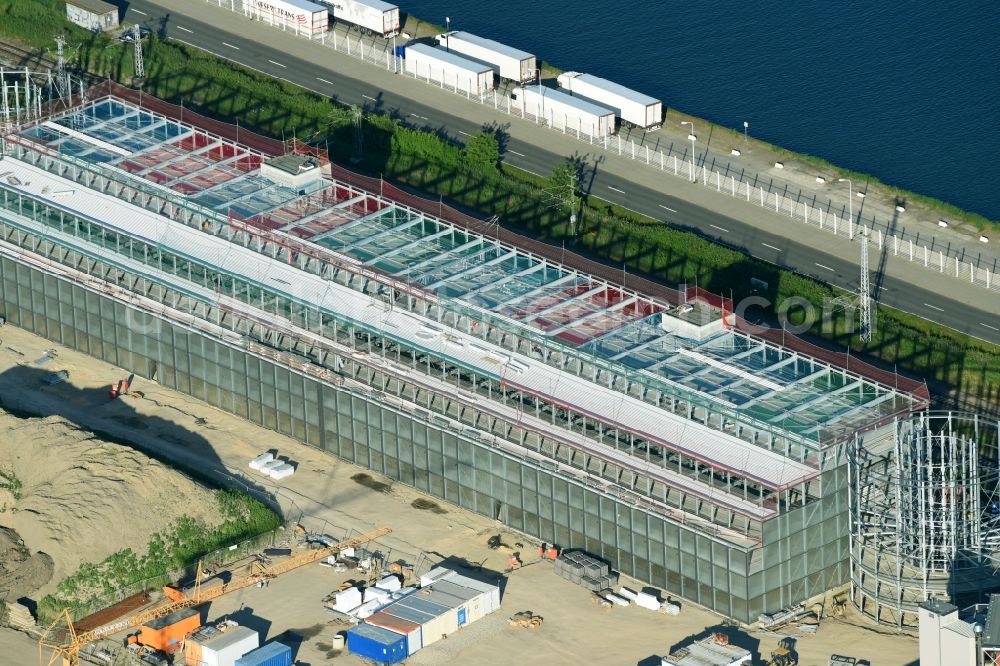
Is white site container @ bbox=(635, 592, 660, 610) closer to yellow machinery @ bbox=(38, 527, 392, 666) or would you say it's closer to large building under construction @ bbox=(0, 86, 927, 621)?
large building under construction @ bbox=(0, 86, 927, 621)

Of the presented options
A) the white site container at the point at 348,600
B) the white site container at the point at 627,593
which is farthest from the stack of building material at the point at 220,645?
the white site container at the point at 627,593

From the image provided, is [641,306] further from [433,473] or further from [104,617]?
[104,617]

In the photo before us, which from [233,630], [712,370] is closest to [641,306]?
[712,370]

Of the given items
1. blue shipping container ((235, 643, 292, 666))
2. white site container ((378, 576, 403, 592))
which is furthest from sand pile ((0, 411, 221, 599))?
blue shipping container ((235, 643, 292, 666))

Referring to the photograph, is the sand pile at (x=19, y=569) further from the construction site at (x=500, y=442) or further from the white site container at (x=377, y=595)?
the white site container at (x=377, y=595)

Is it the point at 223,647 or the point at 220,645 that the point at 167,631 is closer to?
the point at 220,645

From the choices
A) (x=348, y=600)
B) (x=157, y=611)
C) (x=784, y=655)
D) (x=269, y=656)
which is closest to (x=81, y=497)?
(x=157, y=611)

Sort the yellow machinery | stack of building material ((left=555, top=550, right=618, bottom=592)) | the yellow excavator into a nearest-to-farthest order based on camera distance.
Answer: the yellow excavator
the yellow machinery
stack of building material ((left=555, top=550, right=618, bottom=592))
